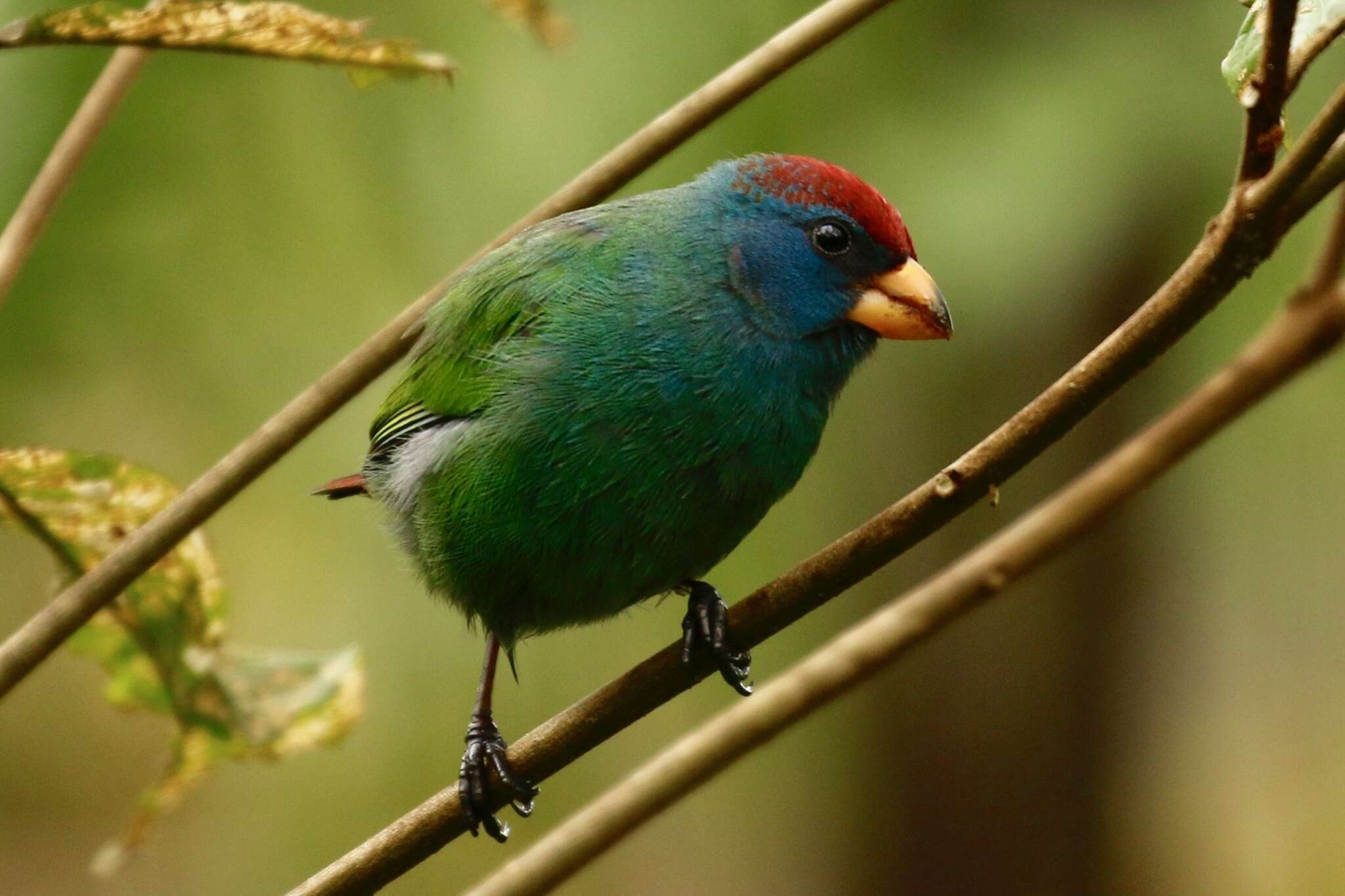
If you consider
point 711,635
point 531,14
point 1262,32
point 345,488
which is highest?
point 531,14

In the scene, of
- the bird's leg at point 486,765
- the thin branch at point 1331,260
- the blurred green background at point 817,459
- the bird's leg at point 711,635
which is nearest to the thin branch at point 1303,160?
the thin branch at point 1331,260

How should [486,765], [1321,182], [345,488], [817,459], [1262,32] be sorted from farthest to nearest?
[817,459]
[345,488]
[486,765]
[1262,32]
[1321,182]

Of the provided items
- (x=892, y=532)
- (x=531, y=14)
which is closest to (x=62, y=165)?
(x=531, y=14)

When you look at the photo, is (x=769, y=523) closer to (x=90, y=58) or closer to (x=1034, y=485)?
(x=1034, y=485)

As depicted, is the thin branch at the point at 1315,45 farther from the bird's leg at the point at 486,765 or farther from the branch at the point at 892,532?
the bird's leg at the point at 486,765

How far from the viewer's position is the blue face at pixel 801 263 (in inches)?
129

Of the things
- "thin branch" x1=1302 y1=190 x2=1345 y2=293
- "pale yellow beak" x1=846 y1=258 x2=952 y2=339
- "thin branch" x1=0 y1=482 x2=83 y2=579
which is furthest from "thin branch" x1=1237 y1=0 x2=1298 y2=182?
"thin branch" x1=0 y1=482 x2=83 y2=579

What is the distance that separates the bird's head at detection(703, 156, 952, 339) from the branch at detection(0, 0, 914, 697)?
3.05 feet

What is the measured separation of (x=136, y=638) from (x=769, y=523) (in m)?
3.73

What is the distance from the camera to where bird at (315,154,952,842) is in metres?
3.06

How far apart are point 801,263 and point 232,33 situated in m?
1.40

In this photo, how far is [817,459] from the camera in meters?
6.97

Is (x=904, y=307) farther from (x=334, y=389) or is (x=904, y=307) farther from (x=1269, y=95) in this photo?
(x=1269, y=95)

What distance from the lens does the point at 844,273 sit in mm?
3324
